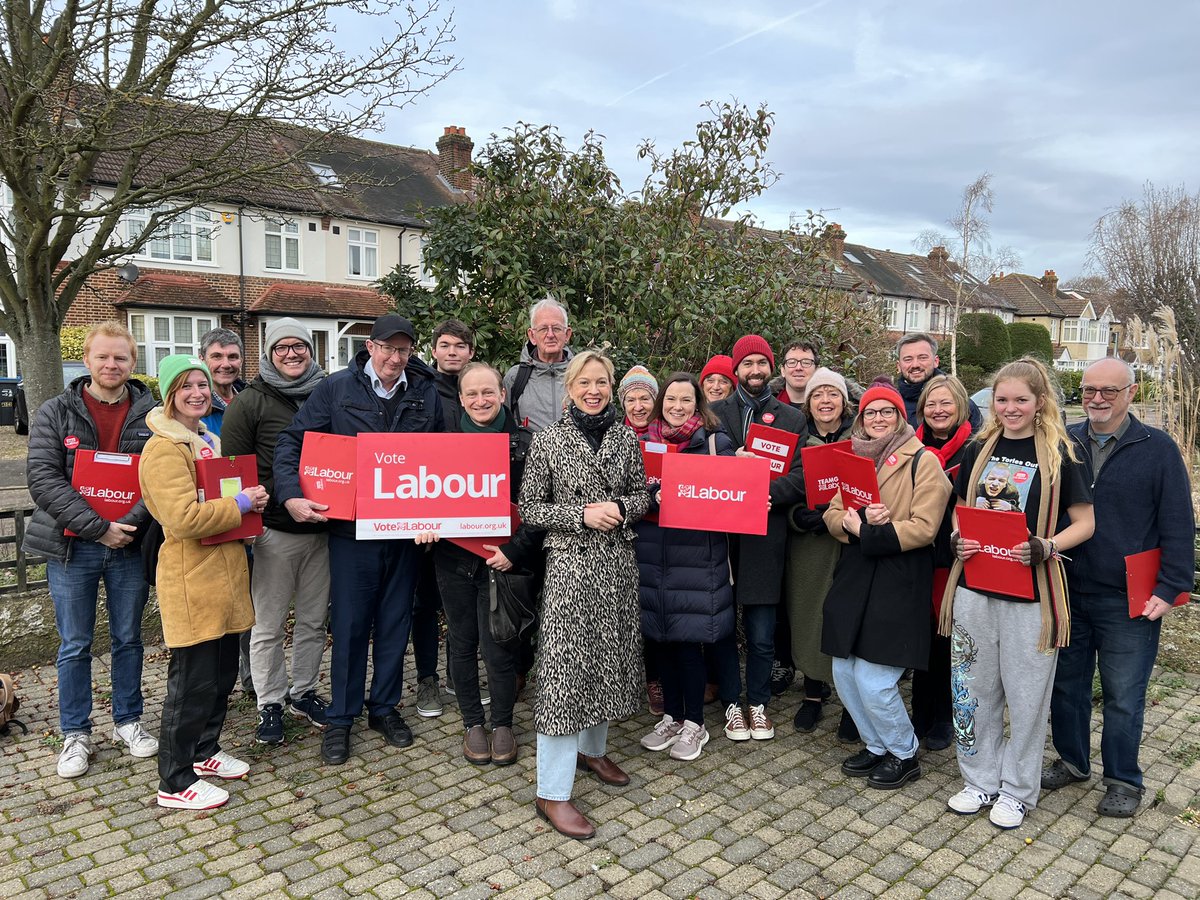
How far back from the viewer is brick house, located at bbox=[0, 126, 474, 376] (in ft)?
85.0

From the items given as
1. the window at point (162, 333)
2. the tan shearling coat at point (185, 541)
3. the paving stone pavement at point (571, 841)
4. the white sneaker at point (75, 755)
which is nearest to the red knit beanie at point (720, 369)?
the paving stone pavement at point (571, 841)

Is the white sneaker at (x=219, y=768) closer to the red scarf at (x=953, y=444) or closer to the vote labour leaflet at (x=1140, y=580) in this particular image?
the red scarf at (x=953, y=444)

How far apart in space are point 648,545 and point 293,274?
2809 cm

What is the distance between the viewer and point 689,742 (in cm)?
474

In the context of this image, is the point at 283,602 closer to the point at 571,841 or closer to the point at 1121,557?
the point at 571,841

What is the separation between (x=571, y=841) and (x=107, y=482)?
3.06 meters

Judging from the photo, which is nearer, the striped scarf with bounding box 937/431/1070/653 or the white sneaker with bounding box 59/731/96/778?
the striped scarf with bounding box 937/431/1070/653

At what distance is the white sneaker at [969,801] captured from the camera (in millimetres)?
4121

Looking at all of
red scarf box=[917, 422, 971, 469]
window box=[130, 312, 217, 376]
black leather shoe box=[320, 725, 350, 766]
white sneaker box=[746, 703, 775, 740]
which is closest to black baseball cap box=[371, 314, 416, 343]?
black leather shoe box=[320, 725, 350, 766]

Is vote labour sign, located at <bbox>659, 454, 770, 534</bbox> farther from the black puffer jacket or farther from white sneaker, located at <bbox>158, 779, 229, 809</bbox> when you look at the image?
the black puffer jacket

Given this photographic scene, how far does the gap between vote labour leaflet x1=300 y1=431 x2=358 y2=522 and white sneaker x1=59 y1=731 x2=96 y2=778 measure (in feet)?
6.17

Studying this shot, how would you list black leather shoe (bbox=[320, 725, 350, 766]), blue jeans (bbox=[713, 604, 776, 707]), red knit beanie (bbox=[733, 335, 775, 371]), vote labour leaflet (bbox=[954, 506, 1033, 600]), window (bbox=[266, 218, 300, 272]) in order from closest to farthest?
vote labour leaflet (bbox=[954, 506, 1033, 600])
black leather shoe (bbox=[320, 725, 350, 766])
blue jeans (bbox=[713, 604, 776, 707])
red knit beanie (bbox=[733, 335, 775, 371])
window (bbox=[266, 218, 300, 272])

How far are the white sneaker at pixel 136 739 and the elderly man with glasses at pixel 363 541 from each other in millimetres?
983

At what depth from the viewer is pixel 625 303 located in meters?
6.69
